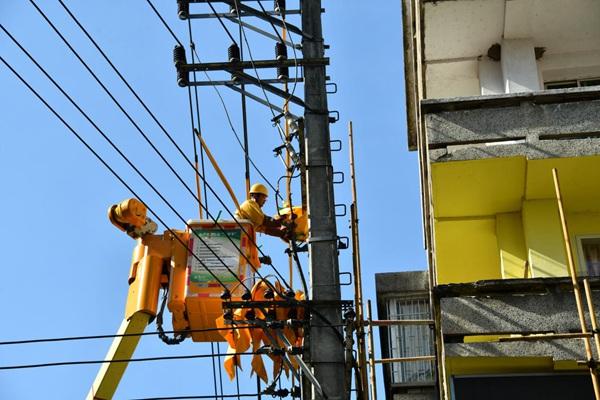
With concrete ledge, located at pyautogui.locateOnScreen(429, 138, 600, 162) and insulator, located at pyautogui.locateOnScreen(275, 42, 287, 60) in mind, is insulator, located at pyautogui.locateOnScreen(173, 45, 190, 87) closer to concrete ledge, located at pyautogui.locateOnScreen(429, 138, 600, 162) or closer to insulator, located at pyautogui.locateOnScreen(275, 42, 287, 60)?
insulator, located at pyautogui.locateOnScreen(275, 42, 287, 60)

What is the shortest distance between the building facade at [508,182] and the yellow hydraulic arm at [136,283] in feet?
11.4

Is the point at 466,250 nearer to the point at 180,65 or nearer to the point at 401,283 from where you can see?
the point at 401,283

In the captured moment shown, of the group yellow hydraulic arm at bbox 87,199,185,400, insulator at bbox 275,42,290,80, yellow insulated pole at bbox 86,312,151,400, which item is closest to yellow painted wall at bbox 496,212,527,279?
insulator at bbox 275,42,290,80

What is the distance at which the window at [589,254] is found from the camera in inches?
548

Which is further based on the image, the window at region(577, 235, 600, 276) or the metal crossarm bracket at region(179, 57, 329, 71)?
the metal crossarm bracket at region(179, 57, 329, 71)

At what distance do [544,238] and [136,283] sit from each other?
17.0 feet

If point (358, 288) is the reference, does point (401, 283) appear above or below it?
above

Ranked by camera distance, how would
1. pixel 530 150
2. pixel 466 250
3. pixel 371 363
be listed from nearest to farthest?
pixel 371 363, pixel 530 150, pixel 466 250

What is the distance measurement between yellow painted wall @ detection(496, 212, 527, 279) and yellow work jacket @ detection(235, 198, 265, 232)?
3.07 m

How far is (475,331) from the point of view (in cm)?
1296

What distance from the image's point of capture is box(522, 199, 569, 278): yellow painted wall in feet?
45.8

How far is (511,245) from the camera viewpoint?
48.3 ft

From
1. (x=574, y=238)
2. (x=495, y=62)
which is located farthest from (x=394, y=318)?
(x=495, y=62)

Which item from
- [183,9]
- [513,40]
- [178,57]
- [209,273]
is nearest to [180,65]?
[178,57]
